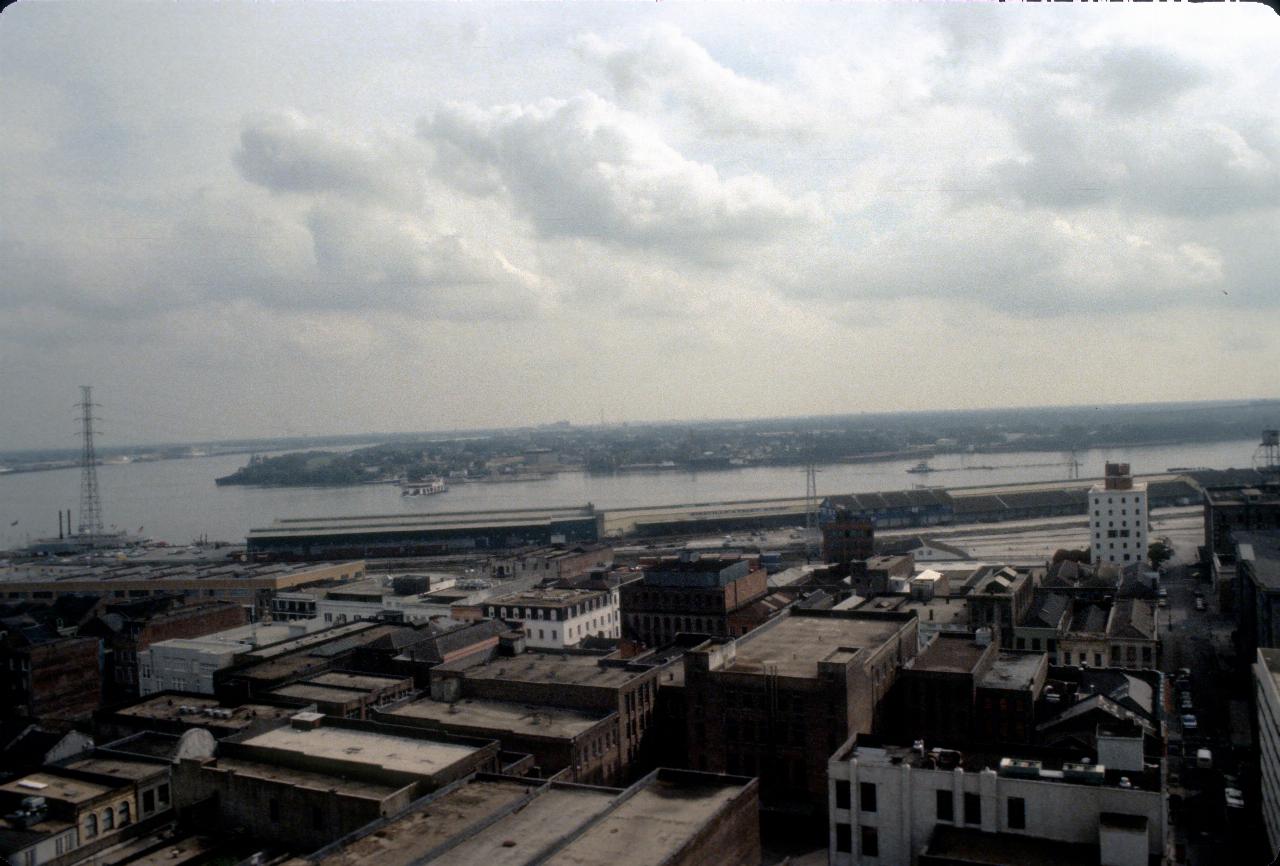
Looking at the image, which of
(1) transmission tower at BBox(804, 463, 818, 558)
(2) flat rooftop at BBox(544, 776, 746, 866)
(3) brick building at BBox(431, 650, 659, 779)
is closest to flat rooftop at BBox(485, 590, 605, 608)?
(3) brick building at BBox(431, 650, 659, 779)

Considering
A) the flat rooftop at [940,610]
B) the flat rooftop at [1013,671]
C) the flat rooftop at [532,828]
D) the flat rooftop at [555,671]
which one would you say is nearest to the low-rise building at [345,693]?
the flat rooftop at [555,671]

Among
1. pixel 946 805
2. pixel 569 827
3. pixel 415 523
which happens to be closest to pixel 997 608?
pixel 946 805

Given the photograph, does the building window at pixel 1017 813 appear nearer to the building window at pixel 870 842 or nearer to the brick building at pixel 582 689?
the building window at pixel 870 842

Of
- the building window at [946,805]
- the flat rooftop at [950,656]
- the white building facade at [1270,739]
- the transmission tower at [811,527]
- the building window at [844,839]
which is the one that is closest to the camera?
the building window at [946,805]

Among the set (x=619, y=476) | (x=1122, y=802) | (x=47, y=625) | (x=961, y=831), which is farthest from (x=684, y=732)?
(x=619, y=476)

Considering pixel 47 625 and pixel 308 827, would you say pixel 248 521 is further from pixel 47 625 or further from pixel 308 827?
pixel 308 827

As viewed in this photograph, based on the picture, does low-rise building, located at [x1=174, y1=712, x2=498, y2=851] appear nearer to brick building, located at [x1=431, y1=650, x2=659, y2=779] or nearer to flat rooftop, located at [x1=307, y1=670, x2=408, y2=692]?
brick building, located at [x1=431, y1=650, x2=659, y2=779]

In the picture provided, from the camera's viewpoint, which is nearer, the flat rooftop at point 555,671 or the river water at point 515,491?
the flat rooftop at point 555,671
